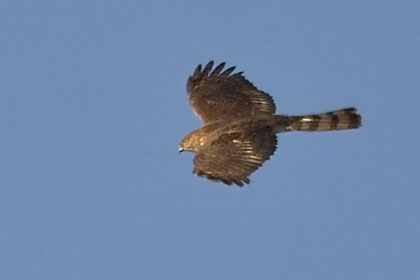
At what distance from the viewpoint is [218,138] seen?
23062mm

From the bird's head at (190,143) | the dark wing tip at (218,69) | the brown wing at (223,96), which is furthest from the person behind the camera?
the dark wing tip at (218,69)

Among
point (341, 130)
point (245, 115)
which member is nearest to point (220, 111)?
point (245, 115)

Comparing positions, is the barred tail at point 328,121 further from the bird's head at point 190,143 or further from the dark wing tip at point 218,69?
the dark wing tip at point 218,69

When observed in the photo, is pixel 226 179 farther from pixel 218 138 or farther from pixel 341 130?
pixel 341 130

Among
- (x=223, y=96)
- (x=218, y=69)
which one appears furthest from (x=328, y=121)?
(x=218, y=69)

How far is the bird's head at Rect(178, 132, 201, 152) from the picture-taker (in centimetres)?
2380

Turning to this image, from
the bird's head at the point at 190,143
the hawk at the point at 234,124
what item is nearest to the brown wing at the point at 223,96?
the hawk at the point at 234,124

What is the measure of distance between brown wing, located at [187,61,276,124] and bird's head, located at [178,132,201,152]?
0.64 metres

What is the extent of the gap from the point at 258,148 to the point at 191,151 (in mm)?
2102

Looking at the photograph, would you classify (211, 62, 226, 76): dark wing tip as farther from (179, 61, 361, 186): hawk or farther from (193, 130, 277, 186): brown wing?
(193, 130, 277, 186): brown wing

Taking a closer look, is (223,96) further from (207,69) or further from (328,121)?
(328,121)

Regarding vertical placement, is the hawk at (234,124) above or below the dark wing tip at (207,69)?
below

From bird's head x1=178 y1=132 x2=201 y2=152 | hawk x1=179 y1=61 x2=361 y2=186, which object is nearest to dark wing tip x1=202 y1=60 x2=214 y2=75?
hawk x1=179 y1=61 x2=361 y2=186

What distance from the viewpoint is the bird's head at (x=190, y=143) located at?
937 inches
